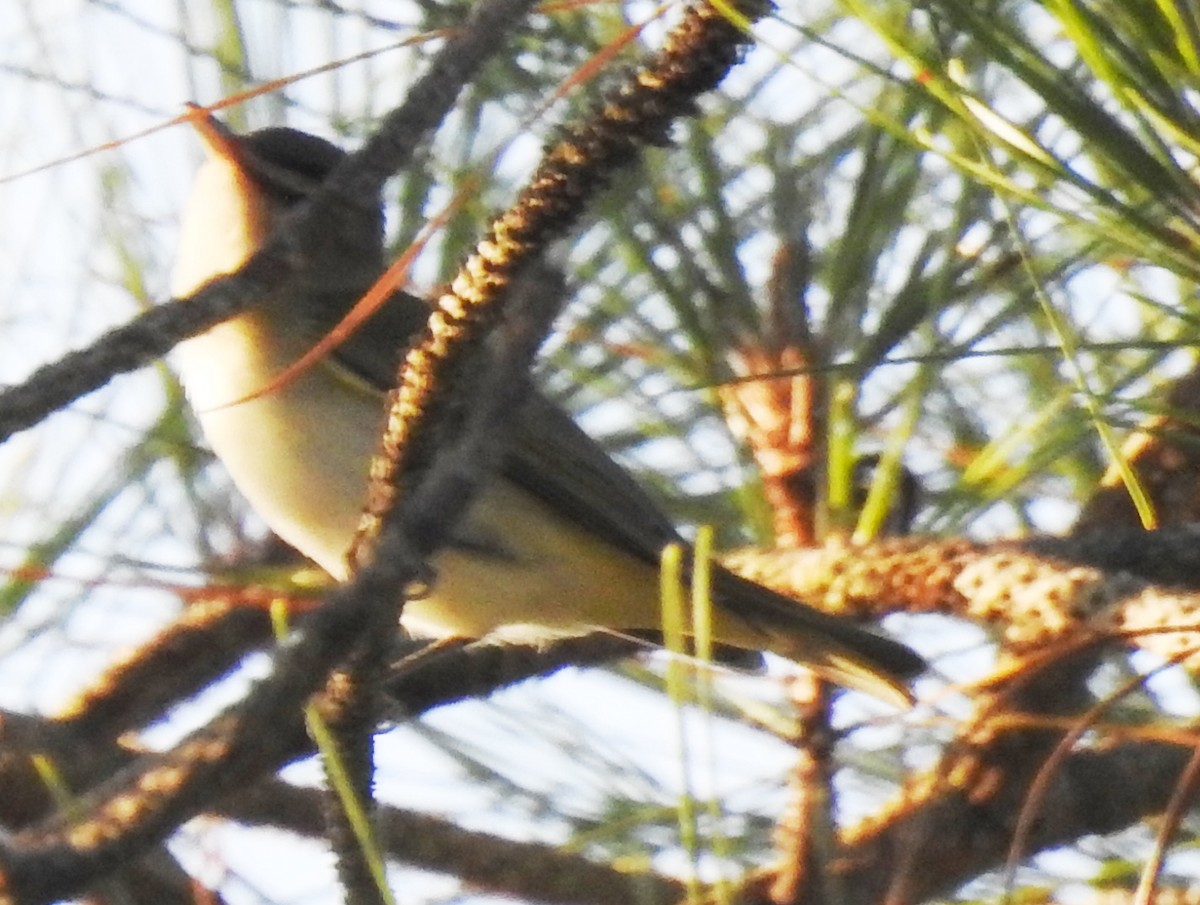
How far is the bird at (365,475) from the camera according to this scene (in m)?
1.94

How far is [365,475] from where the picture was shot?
204cm

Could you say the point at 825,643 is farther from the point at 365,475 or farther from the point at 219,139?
the point at 219,139

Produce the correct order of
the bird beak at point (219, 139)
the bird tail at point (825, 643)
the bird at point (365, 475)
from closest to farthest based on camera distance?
the bird beak at point (219, 139) < the bird tail at point (825, 643) < the bird at point (365, 475)

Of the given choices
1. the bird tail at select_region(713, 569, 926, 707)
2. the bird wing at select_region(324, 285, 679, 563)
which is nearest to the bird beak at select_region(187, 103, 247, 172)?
the bird wing at select_region(324, 285, 679, 563)

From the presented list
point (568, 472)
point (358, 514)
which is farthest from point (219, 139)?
point (568, 472)

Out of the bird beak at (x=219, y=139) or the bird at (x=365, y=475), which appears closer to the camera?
the bird beak at (x=219, y=139)

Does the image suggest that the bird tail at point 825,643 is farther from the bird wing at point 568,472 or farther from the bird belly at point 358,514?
the bird belly at point 358,514

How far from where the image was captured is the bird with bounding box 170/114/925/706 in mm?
1937

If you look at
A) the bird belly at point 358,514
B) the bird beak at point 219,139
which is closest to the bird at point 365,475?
the bird belly at point 358,514

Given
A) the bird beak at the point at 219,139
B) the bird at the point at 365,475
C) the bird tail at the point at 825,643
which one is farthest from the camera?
the bird at the point at 365,475

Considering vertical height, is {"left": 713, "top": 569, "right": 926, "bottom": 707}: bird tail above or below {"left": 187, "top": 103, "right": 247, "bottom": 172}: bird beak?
below

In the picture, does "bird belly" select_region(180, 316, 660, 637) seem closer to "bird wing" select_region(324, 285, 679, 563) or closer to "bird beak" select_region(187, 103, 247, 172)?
"bird wing" select_region(324, 285, 679, 563)

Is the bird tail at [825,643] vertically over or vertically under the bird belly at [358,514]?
under

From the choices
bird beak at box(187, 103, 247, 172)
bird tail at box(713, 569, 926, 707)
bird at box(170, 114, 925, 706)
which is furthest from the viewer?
bird at box(170, 114, 925, 706)
